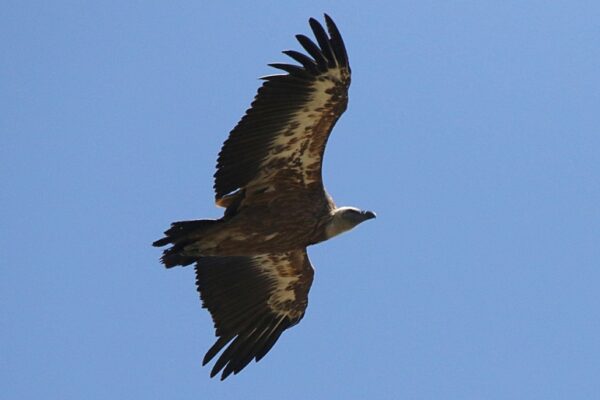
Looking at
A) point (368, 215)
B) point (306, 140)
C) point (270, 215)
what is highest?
point (306, 140)

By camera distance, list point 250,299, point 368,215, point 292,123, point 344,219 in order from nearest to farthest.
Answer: point 292,123, point 344,219, point 368,215, point 250,299

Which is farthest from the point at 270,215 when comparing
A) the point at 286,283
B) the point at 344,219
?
the point at 286,283

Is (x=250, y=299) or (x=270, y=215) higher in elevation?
(x=270, y=215)

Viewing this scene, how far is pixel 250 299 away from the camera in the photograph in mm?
19453

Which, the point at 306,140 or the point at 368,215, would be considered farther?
the point at 368,215

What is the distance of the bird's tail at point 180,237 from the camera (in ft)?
58.7

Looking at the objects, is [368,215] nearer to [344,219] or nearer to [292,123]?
[344,219]

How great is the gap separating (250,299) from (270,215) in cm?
168

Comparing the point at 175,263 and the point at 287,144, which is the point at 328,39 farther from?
the point at 175,263

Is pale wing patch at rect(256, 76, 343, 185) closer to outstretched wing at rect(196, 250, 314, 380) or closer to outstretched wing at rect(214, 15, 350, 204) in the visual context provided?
outstretched wing at rect(214, 15, 350, 204)

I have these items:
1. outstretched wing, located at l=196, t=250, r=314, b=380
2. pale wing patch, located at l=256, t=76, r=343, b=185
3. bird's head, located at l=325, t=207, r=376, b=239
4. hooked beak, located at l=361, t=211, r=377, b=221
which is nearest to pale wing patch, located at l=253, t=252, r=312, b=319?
outstretched wing, located at l=196, t=250, r=314, b=380

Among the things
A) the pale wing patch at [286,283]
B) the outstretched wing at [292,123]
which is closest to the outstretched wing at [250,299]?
the pale wing patch at [286,283]

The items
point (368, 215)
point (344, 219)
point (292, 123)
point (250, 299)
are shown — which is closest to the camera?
point (292, 123)

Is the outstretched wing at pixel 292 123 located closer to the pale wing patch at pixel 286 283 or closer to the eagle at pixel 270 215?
the eagle at pixel 270 215
